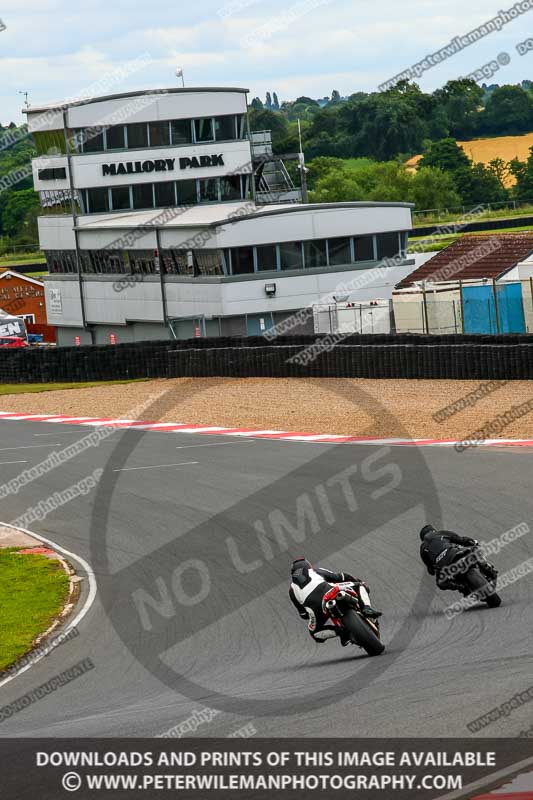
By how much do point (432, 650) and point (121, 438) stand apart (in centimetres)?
1699

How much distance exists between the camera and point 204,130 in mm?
53469

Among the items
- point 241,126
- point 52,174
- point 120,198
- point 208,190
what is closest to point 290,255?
point 208,190

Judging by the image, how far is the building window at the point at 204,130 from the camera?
53.2 metres

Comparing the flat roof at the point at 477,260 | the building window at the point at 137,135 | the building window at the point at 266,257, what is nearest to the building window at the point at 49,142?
the building window at the point at 137,135

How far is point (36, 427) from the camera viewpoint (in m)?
29.1

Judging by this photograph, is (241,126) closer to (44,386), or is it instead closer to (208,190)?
(208,190)

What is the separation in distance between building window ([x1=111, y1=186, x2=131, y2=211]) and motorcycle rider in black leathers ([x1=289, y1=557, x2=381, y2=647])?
46.2 metres

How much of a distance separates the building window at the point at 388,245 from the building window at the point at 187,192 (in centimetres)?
1015

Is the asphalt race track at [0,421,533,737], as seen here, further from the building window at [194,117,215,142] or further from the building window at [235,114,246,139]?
the building window at [235,114,246,139]

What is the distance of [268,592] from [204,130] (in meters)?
43.2

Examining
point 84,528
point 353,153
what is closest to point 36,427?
point 84,528

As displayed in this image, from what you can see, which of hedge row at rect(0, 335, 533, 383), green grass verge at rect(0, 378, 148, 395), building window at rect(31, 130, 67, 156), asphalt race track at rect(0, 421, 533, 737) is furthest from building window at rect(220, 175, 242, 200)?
asphalt race track at rect(0, 421, 533, 737)

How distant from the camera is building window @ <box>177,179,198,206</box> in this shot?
176ft
